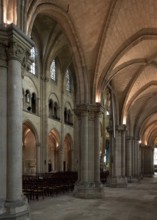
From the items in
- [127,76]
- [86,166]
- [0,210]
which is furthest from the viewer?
[127,76]

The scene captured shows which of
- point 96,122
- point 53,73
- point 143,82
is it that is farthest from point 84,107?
point 53,73

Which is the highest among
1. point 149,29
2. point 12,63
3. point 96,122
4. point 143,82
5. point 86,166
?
point 149,29

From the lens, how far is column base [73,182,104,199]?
1791cm

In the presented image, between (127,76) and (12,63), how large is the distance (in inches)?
689

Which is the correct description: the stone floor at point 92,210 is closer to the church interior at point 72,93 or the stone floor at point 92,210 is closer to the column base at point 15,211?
the church interior at point 72,93

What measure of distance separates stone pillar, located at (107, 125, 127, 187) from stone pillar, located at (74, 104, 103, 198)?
7.76 metres

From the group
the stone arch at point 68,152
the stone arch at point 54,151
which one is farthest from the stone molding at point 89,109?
the stone arch at point 68,152

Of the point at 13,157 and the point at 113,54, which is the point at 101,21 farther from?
the point at 13,157

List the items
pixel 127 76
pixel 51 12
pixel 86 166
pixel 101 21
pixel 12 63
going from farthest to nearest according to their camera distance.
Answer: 1. pixel 127 76
2. pixel 86 166
3. pixel 101 21
4. pixel 51 12
5. pixel 12 63

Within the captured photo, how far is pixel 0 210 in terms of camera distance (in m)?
9.08

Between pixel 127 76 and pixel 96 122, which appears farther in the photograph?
pixel 127 76

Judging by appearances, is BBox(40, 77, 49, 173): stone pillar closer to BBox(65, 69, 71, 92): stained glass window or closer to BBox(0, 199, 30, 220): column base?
BBox(65, 69, 71, 92): stained glass window

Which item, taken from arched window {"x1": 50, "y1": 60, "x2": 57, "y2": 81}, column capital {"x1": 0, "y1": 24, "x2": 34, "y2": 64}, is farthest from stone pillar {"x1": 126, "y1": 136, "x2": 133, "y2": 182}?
column capital {"x1": 0, "y1": 24, "x2": 34, "y2": 64}

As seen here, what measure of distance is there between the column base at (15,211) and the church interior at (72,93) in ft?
0.09
